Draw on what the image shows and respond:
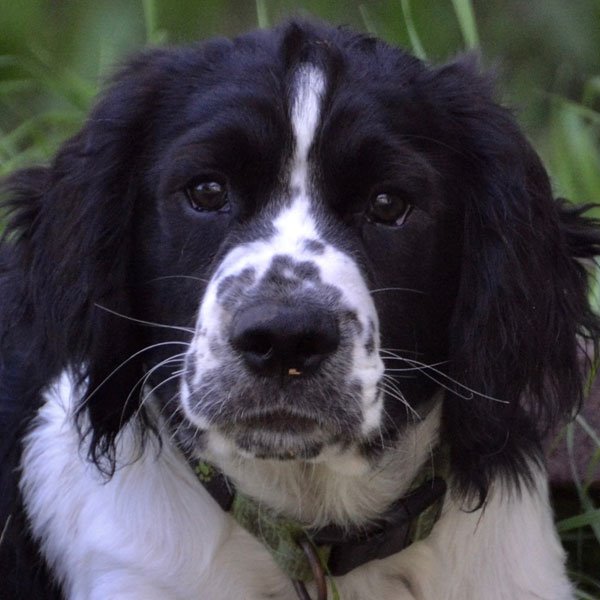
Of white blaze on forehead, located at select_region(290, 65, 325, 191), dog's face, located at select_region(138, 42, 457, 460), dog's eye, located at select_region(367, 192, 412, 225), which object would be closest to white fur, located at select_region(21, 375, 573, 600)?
dog's face, located at select_region(138, 42, 457, 460)

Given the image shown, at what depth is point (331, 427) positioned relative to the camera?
107 inches

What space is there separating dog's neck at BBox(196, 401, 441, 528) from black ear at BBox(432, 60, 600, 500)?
3.3 inches

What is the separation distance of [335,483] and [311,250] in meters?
0.59

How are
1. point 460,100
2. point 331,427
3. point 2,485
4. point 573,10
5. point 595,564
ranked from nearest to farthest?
point 331,427 < point 460,100 < point 2,485 < point 595,564 < point 573,10

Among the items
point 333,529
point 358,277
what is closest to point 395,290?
point 358,277

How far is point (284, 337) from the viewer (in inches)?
102

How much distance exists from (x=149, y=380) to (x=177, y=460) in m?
0.19

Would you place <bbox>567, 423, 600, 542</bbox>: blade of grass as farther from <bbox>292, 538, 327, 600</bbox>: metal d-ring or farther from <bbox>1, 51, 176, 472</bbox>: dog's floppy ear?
<bbox>1, 51, 176, 472</bbox>: dog's floppy ear

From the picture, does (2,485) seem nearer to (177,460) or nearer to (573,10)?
(177,460)

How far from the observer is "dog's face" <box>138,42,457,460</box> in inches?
105

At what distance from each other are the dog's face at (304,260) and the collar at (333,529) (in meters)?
0.20

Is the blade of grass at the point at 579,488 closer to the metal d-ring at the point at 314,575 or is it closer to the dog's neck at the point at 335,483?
the dog's neck at the point at 335,483

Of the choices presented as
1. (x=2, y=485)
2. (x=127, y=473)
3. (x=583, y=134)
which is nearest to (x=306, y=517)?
(x=127, y=473)

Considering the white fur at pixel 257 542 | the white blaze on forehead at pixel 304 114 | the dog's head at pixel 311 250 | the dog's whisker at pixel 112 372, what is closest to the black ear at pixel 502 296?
the dog's head at pixel 311 250
